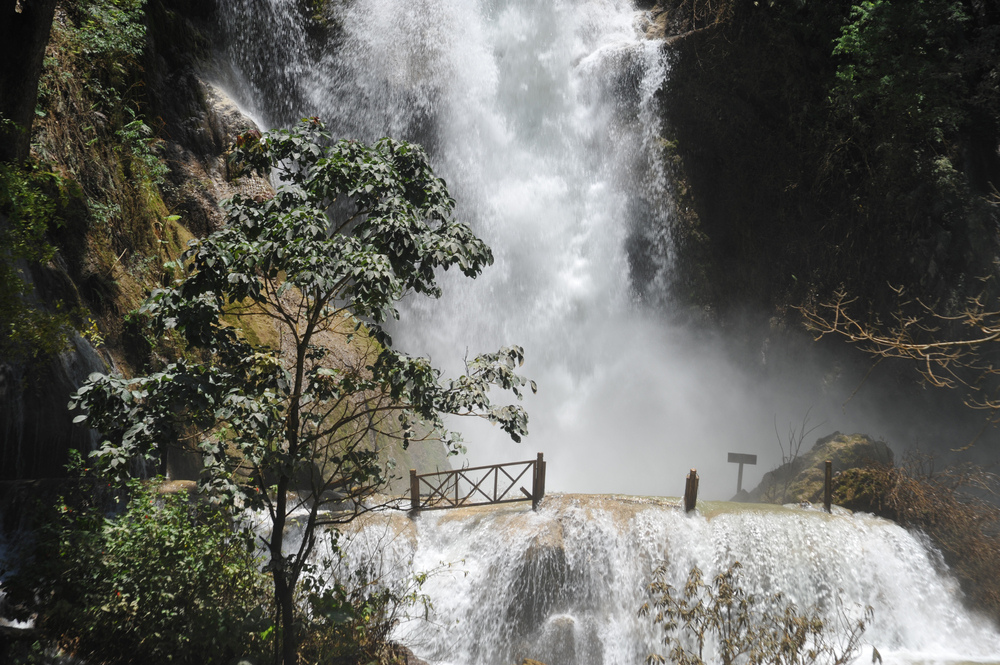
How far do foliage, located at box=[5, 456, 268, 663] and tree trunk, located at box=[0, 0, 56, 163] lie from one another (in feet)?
12.1

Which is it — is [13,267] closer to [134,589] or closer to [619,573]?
[134,589]

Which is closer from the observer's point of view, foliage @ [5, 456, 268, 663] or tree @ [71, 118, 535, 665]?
tree @ [71, 118, 535, 665]

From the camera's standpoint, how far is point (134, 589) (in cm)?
482

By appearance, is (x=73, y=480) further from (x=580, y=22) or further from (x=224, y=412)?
(x=580, y=22)

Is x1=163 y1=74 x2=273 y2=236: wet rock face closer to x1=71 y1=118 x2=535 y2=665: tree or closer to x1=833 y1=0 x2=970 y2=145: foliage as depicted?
x1=71 y1=118 x2=535 y2=665: tree

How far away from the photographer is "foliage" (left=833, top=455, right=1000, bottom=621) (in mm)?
9055

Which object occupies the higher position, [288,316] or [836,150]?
[836,150]

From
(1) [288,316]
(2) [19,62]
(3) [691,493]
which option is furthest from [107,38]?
(3) [691,493]

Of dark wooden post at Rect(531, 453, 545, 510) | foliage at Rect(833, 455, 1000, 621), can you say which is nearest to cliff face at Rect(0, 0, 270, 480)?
dark wooden post at Rect(531, 453, 545, 510)

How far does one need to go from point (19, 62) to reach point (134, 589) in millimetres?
5145

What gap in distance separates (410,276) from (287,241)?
93cm

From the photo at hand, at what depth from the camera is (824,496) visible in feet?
32.9

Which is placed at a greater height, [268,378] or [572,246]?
[572,246]

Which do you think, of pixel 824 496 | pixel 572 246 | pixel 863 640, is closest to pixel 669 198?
pixel 572 246
